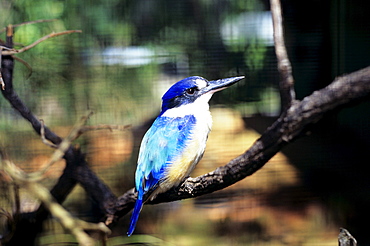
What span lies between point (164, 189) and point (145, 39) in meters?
0.32

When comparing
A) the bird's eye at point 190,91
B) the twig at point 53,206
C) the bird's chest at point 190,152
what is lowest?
the twig at point 53,206

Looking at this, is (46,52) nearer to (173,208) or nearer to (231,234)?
(173,208)

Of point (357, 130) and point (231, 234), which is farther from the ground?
point (357, 130)

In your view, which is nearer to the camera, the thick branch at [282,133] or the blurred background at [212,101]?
the thick branch at [282,133]

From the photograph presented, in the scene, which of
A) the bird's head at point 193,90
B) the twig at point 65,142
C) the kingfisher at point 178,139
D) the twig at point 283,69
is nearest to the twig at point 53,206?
the twig at point 65,142

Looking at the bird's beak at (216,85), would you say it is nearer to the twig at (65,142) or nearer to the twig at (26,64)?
the twig at (65,142)

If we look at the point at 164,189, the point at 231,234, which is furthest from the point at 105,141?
the point at 231,234

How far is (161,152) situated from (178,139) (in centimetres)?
4

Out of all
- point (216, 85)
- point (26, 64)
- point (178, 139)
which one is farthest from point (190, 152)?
point (26, 64)

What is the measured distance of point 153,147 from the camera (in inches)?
27.7

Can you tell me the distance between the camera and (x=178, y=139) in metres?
0.70

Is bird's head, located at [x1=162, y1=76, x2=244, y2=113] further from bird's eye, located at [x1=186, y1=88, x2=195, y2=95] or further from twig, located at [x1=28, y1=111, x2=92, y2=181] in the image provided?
twig, located at [x1=28, y1=111, x2=92, y2=181]

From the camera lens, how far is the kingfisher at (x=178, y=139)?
692mm

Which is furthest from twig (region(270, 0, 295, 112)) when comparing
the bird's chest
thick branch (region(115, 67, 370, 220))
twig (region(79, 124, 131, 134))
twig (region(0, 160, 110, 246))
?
twig (region(0, 160, 110, 246))
